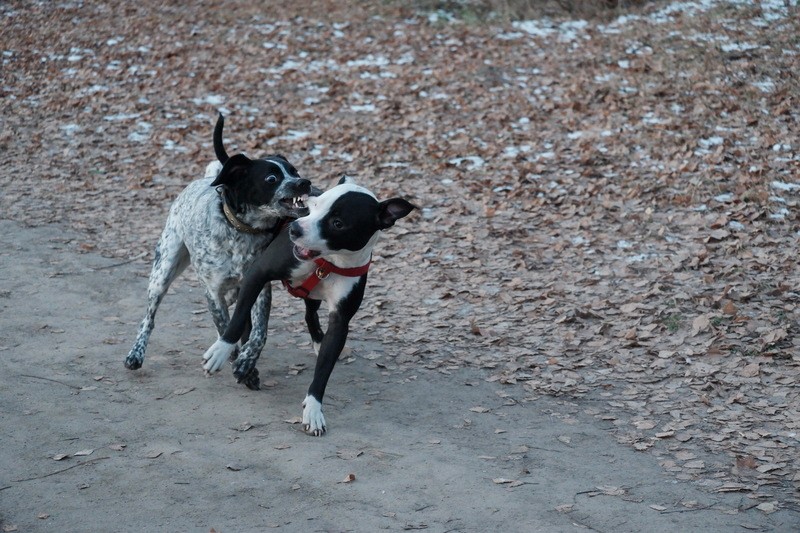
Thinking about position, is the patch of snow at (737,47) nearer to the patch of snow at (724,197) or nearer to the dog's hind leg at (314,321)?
the patch of snow at (724,197)

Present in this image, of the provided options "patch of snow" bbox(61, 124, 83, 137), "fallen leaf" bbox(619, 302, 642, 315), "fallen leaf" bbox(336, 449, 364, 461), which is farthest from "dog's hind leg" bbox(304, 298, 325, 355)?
"patch of snow" bbox(61, 124, 83, 137)

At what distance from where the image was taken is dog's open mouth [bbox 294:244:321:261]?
208 inches

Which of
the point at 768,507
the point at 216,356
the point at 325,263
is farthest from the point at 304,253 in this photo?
the point at 768,507

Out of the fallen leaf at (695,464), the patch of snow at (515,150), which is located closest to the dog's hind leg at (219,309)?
the fallen leaf at (695,464)

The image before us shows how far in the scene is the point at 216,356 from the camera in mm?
5500

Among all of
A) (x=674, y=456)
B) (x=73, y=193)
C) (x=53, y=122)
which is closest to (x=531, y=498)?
(x=674, y=456)

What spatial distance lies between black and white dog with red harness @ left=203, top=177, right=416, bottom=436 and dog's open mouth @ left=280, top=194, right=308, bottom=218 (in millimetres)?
154

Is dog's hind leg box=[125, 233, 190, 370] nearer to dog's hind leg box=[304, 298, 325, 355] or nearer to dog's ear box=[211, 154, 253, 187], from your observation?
dog's ear box=[211, 154, 253, 187]

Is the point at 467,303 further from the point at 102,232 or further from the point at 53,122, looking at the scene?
the point at 53,122

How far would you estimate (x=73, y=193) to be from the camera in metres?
10.9

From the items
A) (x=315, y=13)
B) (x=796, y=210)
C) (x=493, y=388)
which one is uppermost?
(x=315, y=13)

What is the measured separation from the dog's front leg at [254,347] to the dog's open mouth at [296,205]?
652 mm

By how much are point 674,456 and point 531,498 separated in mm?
1119

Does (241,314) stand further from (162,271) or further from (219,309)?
(162,271)
